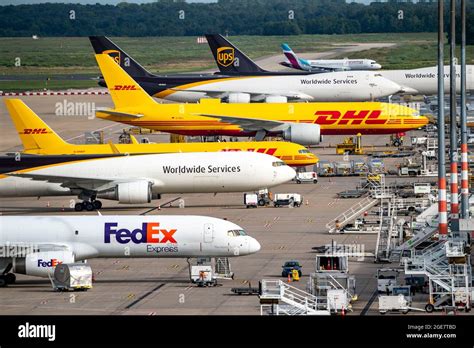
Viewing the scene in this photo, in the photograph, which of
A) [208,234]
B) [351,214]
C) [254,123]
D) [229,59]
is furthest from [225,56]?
[208,234]

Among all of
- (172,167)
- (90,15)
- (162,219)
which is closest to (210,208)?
(172,167)

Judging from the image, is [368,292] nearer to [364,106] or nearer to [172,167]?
[172,167]

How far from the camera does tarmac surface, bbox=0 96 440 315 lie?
5509 cm

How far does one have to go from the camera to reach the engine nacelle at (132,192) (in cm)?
8781

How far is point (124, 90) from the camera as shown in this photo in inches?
5022

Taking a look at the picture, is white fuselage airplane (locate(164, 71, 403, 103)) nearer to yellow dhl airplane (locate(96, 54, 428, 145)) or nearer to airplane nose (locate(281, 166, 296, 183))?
yellow dhl airplane (locate(96, 54, 428, 145))

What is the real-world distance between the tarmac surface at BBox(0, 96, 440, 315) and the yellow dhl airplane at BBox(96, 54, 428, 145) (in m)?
12.0

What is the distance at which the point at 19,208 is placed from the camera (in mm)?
92375

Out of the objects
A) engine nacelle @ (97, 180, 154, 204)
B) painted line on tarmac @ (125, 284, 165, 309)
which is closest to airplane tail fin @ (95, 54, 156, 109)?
engine nacelle @ (97, 180, 154, 204)

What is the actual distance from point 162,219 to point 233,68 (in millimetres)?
104923

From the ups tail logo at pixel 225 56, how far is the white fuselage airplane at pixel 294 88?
12.0m

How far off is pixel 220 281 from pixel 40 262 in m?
8.77

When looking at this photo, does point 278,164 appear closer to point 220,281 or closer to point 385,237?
point 385,237
